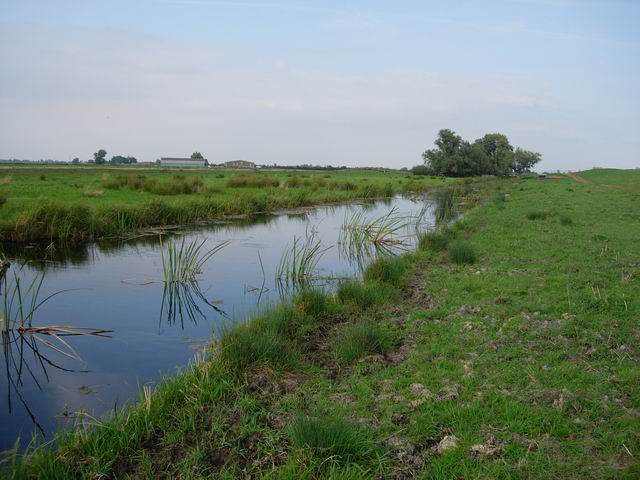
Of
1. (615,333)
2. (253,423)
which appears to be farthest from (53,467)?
(615,333)

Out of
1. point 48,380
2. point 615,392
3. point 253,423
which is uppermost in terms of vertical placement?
point 615,392

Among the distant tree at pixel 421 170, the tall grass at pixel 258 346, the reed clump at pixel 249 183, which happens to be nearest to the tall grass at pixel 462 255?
the tall grass at pixel 258 346

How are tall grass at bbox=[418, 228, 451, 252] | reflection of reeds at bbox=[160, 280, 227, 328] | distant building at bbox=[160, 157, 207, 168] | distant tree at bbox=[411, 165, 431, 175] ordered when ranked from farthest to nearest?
distant building at bbox=[160, 157, 207, 168], distant tree at bbox=[411, 165, 431, 175], tall grass at bbox=[418, 228, 451, 252], reflection of reeds at bbox=[160, 280, 227, 328]

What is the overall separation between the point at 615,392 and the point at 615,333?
1.84 meters

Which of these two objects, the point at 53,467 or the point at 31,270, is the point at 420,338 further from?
the point at 31,270

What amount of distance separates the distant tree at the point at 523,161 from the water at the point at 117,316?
107739 millimetres

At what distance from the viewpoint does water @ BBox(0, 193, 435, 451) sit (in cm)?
636

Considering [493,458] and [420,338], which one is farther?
[420,338]

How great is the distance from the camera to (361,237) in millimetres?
18938

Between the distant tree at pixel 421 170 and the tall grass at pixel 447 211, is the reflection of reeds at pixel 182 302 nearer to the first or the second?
the tall grass at pixel 447 211

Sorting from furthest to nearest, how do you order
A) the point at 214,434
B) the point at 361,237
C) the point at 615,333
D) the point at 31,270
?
the point at 361,237 → the point at 31,270 → the point at 615,333 → the point at 214,434

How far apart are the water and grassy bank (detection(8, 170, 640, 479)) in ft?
4.22

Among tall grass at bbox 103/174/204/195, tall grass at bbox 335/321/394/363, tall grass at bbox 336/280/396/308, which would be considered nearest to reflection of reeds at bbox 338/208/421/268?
tall grass at bbox 336/280/396/308

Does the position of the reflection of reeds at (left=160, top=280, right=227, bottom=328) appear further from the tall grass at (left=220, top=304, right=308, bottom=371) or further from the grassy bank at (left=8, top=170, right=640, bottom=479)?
the tall grass at (left=220, top=304, right=308, bottom=371)
